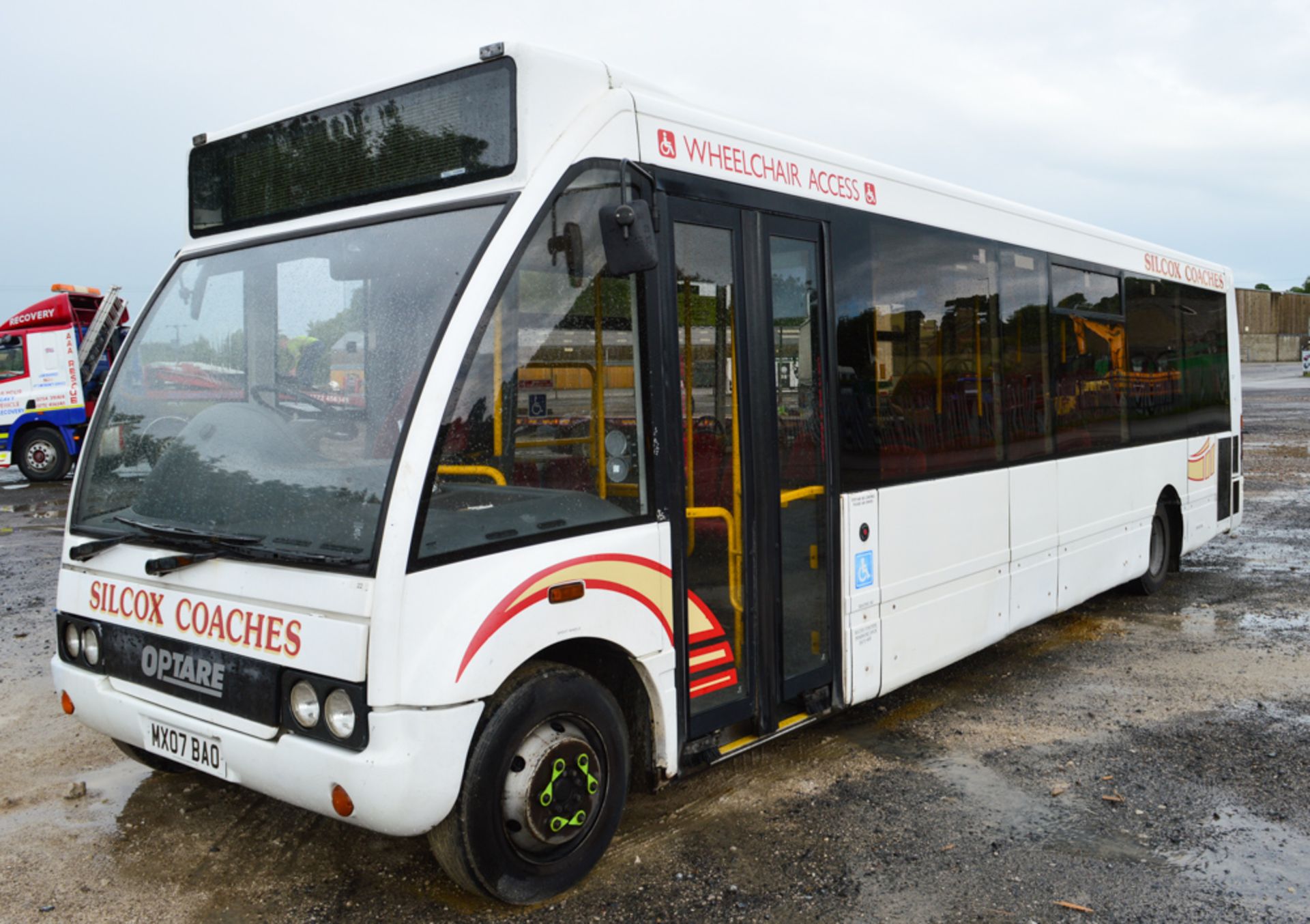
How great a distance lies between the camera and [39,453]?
2002 centimetres

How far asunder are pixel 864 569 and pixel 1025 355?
231cm

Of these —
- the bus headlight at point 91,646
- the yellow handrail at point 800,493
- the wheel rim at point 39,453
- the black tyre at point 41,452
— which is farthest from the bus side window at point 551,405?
the wheel rim at point 39,453

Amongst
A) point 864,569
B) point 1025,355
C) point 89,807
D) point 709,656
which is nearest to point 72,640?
point 89,807

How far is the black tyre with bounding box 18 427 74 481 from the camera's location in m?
20.0

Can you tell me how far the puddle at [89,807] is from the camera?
4.43m

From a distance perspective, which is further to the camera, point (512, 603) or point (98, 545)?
point (98, 545)

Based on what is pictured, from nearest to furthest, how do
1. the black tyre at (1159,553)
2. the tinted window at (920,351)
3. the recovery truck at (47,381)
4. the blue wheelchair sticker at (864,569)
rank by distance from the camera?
the blue wheelchair sticker at (864,569), the tinted window at (920,351), the black tyre at (1159,553), the recovery truck at (47,381)

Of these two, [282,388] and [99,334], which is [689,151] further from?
[99,334]

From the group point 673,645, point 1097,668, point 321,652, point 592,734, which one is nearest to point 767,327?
point 673,645

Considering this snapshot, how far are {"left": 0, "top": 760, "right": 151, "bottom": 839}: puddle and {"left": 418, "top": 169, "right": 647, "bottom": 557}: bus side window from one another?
2.33m

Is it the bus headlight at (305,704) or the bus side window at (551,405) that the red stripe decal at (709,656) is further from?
the bus headlight at (305,704)

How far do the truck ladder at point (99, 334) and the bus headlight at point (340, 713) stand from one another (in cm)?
1929

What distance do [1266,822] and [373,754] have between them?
140 inches

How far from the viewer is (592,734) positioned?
12.5 feet
